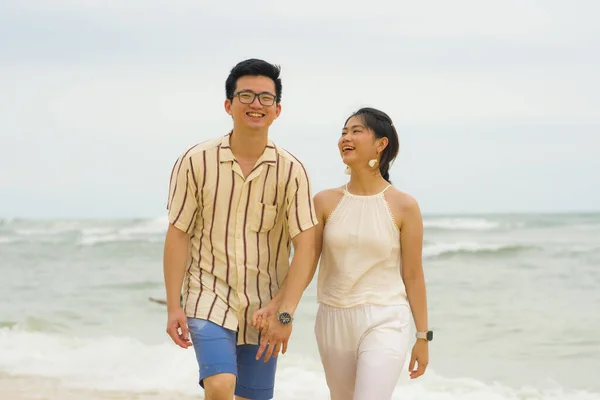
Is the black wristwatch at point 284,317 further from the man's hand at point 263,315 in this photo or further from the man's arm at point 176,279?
the man's arm at point 176,279

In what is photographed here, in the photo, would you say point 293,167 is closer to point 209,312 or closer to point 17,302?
point 209,312

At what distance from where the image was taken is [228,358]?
3902mm

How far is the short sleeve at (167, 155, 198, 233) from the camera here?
4043 millimetres

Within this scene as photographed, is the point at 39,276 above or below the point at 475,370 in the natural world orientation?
below

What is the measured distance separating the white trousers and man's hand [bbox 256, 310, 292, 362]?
0.89 ft

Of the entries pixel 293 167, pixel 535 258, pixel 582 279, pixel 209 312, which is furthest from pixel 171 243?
pixel 535 258

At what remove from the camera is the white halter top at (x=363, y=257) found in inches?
168

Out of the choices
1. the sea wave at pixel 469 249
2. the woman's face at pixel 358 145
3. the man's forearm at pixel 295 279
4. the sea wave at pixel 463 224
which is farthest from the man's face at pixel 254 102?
the sea wave at pixel 463 224

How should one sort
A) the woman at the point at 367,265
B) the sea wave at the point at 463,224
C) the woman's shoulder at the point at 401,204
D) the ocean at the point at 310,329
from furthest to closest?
1. the sea wave at the point at 463,224
2. the ocean at the point at 310,329
3. the woman's shoulder at the point at 401,204
4. the woman at the point at 367,265

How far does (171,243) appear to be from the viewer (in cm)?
405

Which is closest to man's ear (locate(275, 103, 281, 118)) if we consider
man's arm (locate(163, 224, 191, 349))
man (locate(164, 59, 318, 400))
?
man (locate(164, 59, 318, 400))

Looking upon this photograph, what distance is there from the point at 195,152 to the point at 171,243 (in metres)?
0.42

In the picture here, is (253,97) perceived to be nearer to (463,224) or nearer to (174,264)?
(174,264)

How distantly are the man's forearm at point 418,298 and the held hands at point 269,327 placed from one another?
2.14 feet
